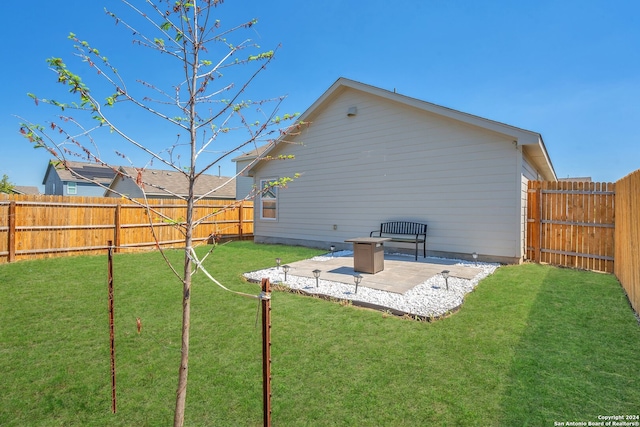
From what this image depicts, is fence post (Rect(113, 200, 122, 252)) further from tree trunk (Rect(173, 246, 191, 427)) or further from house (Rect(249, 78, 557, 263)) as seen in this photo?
tree trunk (Rect(173, 246, 191, 427))

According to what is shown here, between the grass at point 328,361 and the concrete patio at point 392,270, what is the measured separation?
3.72 feet

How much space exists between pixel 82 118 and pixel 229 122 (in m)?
0.79

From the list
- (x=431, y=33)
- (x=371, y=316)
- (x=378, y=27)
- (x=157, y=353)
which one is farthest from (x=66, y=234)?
(x=431, y=33)

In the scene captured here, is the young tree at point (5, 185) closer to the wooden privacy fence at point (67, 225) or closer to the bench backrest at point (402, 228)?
the wooden privacy fence at point (67, 225)

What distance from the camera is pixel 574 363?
2842mm

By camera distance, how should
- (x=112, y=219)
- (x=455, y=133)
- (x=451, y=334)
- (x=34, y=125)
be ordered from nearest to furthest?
(x=34, y=125), (x=451, y=334), (x=455, y=133), (x=112, y=219)

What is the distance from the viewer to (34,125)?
1.44 m

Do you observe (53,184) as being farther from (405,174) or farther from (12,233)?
(405,174)

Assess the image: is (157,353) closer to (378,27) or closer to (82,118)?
(82,118)

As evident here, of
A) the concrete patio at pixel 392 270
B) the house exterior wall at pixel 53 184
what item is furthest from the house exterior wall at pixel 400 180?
the house exterior wall at pixel 53 184

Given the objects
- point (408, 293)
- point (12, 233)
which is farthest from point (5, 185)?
point (408, 293)

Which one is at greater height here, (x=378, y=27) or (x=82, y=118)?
(x=378, y=27)

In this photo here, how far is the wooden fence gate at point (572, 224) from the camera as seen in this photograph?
6.77m

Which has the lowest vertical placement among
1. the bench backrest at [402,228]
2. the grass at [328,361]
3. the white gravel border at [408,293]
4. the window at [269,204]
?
the grass at [328,361]
